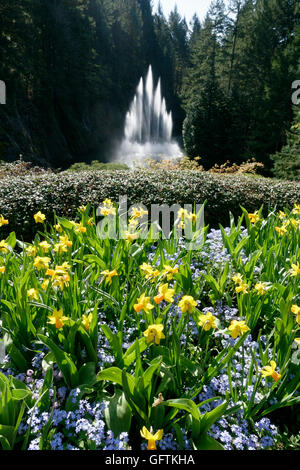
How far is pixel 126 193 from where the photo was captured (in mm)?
4273

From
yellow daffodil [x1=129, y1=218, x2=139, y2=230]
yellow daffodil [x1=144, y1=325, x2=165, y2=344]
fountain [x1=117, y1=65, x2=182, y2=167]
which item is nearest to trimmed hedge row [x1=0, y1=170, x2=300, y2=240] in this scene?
yellow daffodil [x1=129, y1=218, x2=139, y2=230]

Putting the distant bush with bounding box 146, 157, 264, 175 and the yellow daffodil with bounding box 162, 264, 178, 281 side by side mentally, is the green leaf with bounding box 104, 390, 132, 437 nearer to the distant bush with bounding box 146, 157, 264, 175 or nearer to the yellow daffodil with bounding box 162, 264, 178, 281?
the yellow daffodil with bounding box 162, 264, 178, 281

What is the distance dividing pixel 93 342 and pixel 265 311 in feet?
3.35

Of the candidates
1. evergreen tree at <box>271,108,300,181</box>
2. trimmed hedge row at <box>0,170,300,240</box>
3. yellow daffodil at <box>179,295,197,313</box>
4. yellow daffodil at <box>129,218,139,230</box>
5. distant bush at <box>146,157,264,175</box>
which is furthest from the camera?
evergreen tree at <box>271,108,300,181</box>

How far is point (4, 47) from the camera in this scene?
1392cm

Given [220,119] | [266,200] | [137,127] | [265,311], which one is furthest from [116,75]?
[265,311]

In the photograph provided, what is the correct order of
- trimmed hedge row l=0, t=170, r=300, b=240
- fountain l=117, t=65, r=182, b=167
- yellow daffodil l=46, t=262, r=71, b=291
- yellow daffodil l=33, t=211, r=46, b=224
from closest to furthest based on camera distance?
yellow daffodil l=46, t=262, r=71, b=291, yellow daffodil l=33, t=211, r=46, b=224, trimmed hedge row l=0, t=170, r=300, b=240, fountain l=117, t=65, r=182, b=167

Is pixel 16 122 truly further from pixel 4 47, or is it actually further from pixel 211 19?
pixel 211 19

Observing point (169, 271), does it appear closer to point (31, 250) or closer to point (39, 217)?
point (31, 250)

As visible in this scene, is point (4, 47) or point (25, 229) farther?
point (4, 47)

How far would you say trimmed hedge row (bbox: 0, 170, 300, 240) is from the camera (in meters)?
3.83

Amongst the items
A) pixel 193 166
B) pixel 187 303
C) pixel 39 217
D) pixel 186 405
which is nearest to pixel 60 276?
pixel 187 303

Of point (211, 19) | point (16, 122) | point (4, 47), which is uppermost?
point (211, 19)
